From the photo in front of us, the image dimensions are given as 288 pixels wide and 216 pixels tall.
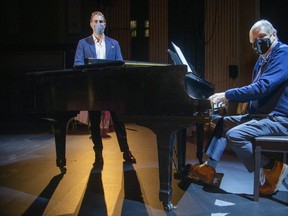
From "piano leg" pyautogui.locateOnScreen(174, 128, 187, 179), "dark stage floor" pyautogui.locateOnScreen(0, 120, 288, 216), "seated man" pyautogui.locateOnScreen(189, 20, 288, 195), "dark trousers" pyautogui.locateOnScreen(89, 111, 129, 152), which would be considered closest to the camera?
"dark stage floor" pyautogui.locateOnScreen(0, 120, 288, 216)

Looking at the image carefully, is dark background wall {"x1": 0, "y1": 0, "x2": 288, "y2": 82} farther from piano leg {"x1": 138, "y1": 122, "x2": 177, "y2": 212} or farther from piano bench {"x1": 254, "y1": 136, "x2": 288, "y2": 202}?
piano leg {"x1": 138, "y1": 122, "x2": 177, "y2": 212}

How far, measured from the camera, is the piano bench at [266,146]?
7.27 feet

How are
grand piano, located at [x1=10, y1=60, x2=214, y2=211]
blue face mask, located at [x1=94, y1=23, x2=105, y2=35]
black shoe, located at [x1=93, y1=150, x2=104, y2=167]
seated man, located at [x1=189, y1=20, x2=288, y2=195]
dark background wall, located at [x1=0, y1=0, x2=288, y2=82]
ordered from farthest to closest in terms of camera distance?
dark background wall, located at [x1=0, y1=0, x2=288, y2=82] < black shoe, located at [x1=93, y1=150, x2=104, y2=167] < blue face mask, located at [x1=94, y1=23, x2=105, y2=35] < seated man, located at [x1=189, y1=20, x2=288, y2=195] < grand piano, located at [x1=10, y1=60, x2=214, y2=211]

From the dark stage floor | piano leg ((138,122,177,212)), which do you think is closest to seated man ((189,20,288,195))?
the dark stage floor

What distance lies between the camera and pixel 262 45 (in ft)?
8.15

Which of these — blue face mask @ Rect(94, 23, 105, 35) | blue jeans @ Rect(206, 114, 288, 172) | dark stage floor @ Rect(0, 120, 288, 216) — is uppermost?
blue face mask @ Rect(94, 23, 105, 35)

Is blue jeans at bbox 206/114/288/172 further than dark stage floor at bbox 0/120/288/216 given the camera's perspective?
Yes

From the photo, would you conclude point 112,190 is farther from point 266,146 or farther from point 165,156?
point 266,146

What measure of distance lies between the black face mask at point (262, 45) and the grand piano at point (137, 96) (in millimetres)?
587

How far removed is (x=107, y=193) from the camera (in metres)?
2.54

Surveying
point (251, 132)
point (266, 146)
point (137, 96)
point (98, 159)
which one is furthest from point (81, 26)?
point (266, 146)

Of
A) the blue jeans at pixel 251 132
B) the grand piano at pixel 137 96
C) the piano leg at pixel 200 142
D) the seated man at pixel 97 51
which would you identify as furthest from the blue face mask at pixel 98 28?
the blue jeans at pixel 251 132

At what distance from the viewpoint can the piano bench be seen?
2.22 m

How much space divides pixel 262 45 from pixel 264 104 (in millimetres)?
495
